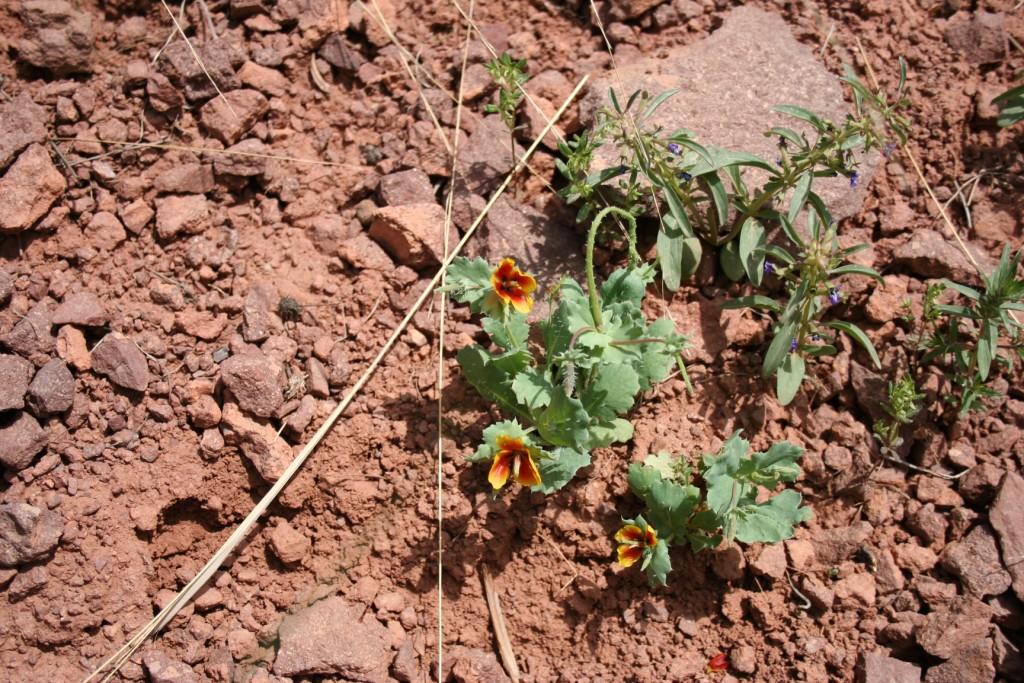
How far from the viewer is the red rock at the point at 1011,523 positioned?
3027mm

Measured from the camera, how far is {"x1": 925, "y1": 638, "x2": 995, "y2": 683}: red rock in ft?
9.47

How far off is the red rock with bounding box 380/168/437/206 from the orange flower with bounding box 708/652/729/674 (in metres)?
2.11

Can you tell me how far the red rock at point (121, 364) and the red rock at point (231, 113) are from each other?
1017 millimetres

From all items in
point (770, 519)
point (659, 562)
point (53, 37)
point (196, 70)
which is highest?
point (53, 37)

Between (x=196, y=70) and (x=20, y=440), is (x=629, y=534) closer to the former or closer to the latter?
(x=20, y=440)

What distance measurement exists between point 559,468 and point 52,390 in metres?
1.88

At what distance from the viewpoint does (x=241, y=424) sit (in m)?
3.14

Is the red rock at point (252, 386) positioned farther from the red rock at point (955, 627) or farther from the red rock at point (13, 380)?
the red rock at point (955, 627)

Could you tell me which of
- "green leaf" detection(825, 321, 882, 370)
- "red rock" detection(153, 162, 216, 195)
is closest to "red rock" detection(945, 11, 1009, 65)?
"green leaf" detection(825, 321, 882, 370)

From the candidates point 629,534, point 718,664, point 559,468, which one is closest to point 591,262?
point 559,468

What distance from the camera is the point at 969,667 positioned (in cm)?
291

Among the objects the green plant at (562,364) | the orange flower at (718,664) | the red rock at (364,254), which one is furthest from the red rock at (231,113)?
the orange flower at (718,664)

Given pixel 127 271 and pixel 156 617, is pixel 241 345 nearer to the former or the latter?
pixel 127 271

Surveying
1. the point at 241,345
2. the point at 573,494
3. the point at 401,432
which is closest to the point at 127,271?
the point at 241,345
